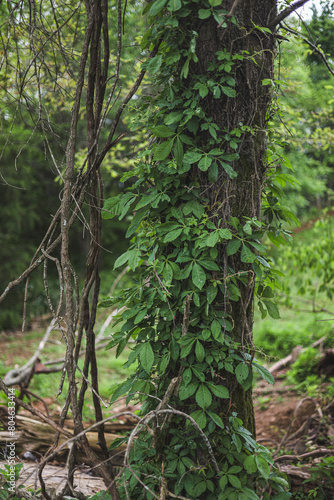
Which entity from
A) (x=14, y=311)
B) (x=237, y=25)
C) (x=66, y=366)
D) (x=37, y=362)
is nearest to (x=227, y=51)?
(x=237, y=25)

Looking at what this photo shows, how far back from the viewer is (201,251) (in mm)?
1767

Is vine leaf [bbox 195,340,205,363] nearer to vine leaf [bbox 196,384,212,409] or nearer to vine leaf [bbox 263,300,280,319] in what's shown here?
vine leaf [bbox 196,384,212,409]

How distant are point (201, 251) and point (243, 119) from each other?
645 millimetres

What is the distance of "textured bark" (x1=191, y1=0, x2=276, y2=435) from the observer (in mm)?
1818

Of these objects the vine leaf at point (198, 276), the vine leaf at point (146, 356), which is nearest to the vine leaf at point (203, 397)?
the vine leaf at point (146, 356)

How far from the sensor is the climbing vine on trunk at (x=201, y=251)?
170 cm

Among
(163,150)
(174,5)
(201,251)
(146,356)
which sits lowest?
(146,356)

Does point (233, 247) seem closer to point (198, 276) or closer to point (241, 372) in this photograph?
point (198, 276)

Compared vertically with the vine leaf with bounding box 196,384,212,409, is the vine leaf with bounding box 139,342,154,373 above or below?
above

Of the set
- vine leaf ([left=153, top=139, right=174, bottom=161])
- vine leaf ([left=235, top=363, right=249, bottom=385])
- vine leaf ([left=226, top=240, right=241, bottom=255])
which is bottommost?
vine leaf ([left=235, top=363, right=249, bottom=385])

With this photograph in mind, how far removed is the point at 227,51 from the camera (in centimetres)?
182

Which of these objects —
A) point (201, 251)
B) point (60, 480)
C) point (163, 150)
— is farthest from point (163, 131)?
point (60, 480)

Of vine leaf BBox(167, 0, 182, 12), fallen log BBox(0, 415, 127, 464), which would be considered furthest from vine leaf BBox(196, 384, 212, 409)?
vine leaf BBox(167, 0, 182, 12)

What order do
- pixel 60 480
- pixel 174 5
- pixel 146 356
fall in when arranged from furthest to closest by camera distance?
pixel 60 480
pixel 146 356
pixel 174 5
